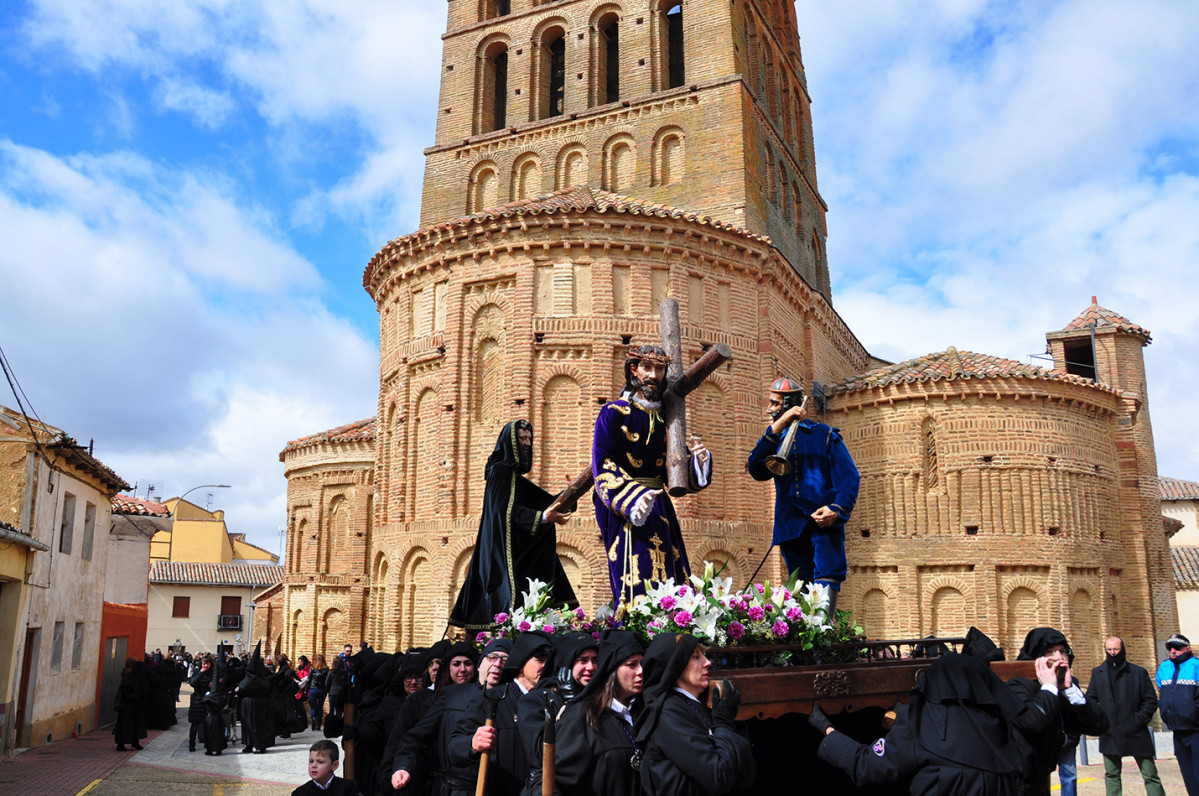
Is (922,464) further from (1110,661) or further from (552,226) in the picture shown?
(1110,661)

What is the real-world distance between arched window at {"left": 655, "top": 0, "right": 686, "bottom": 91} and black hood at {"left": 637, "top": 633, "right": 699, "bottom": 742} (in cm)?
2348

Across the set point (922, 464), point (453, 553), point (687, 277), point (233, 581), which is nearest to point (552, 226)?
point (687, 277)

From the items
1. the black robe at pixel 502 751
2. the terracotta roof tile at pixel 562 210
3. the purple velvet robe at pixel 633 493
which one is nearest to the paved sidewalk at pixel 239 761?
the purple velvet robe at pixel 633 493

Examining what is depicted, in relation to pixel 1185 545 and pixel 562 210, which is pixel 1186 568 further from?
pixel 562 210

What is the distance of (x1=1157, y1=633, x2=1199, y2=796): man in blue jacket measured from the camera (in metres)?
7.72

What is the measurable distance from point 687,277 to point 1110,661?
40.4 feet

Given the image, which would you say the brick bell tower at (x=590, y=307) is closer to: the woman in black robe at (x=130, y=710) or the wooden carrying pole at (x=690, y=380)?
the woman in black robe at (x=130, y=710)

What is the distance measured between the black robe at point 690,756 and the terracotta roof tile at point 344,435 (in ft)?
87.5

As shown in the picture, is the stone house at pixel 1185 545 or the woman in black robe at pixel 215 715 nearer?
the woman in black robe at pixel 215 715

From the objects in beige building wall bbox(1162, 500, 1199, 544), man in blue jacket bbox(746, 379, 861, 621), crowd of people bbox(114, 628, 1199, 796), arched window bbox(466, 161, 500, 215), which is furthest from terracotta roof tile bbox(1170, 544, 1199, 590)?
crowd of people bbox(114, 628, 1199, 796)

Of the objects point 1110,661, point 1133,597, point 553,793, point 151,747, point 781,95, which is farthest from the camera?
point 781,95

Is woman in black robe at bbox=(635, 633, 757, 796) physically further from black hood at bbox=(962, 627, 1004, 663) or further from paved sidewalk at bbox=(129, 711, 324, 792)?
paved sidewalk at bbox=(129, 711, 324, 792)

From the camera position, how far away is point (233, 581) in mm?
46250

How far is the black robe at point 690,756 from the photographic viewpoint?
3580 mm
